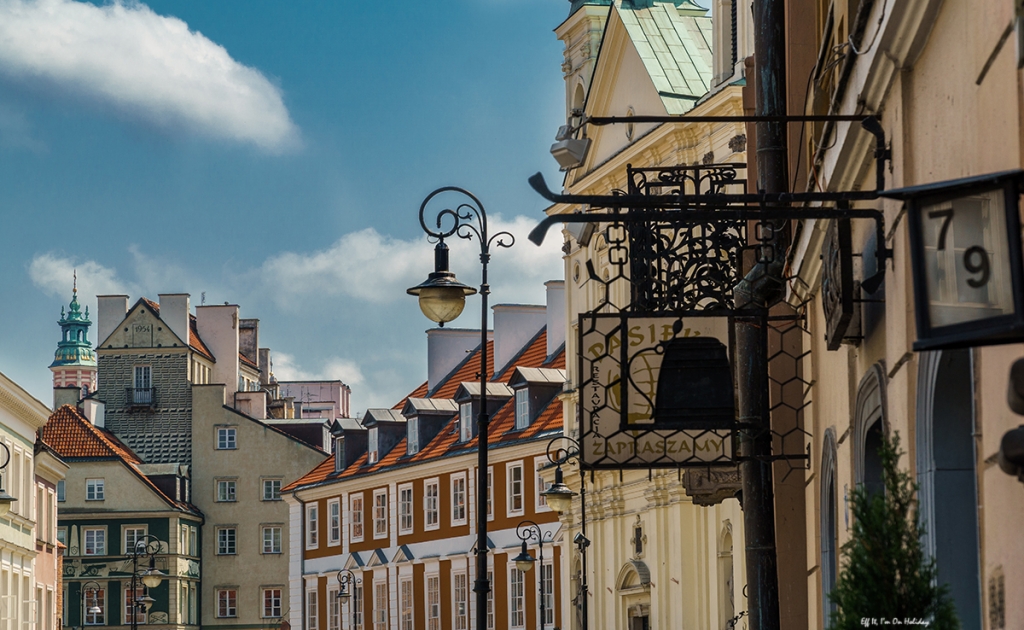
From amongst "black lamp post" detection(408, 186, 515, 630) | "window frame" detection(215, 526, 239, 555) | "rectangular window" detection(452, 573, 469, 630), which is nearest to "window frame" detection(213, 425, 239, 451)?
"window frame" detection(215, 526, 239, 555)

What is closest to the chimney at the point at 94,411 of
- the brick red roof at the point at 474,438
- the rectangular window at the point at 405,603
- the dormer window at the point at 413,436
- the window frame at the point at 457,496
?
the brick red roof at the point at 474,438

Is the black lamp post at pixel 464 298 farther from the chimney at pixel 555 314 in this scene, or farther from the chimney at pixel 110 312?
the chimney at pixel 110 312

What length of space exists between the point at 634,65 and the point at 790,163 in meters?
28.4

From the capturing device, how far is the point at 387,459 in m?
64.1

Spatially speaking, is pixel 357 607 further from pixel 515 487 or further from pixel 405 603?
pixel 515 487

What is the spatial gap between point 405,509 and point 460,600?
207 inches

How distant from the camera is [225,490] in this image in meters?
85.3

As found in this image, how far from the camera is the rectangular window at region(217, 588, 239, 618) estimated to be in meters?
84.5

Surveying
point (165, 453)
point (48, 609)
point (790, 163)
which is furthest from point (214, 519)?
point (790, 163)

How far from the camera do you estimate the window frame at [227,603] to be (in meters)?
84.4

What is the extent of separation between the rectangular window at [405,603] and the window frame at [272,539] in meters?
24.2

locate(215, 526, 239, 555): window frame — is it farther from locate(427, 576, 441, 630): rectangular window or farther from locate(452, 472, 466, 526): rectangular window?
locate(452, 472, 466, 526): rectangular window

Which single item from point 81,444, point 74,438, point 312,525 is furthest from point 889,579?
point 74,438

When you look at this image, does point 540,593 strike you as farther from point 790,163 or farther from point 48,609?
point 790,163
